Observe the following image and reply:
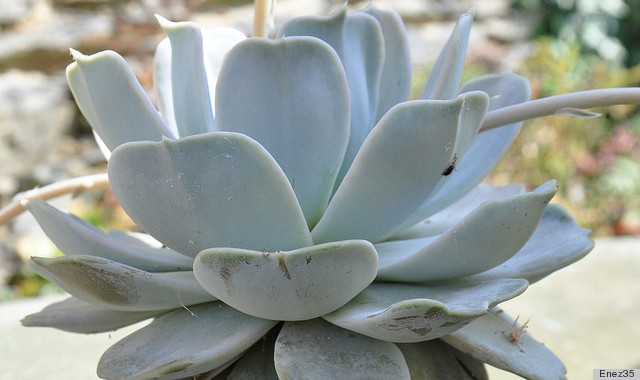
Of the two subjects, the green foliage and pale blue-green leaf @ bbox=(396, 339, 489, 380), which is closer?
pale blue-green leaf @ bbox=(396, 339, 489, 380)

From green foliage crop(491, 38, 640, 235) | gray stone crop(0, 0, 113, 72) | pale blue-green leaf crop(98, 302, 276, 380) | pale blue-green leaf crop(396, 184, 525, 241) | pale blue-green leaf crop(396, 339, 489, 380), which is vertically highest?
pale blue-green leaf crop(396, 184, 525, 241)

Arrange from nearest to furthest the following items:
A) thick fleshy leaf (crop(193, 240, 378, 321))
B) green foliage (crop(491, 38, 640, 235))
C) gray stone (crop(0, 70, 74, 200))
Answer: thick fleshy leaf (crop(193, 240, 378, 321))
gray stone (crop(0, 70, 74, 200))
green foliage (crop(491, 38, 640, 235))

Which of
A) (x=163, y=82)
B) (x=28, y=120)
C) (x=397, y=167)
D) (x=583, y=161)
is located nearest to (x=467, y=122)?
(x=397, y=167)

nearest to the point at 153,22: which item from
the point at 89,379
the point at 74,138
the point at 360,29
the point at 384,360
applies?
the point at 74,138

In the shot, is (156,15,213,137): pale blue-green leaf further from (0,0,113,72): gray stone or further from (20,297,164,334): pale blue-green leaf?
(0,0,113,72): gray stone

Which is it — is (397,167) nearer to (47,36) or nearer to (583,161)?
(47,36)

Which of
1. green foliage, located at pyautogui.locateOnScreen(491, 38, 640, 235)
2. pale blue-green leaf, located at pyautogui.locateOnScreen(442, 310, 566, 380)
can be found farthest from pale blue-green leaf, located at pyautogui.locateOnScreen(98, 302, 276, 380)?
green foliage, located at pyautogui.locateOnScreen(491, 38, 640, 235)

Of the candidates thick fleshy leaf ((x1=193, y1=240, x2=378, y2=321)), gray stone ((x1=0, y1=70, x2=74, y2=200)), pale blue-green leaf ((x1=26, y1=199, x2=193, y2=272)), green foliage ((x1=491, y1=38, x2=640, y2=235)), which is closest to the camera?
thick fleshy leaf ((x1=193, y1=240, x2=378, y2=321))

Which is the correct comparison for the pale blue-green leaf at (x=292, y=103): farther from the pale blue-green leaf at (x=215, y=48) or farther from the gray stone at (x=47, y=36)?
the gray stone at (x=47, y=36)
